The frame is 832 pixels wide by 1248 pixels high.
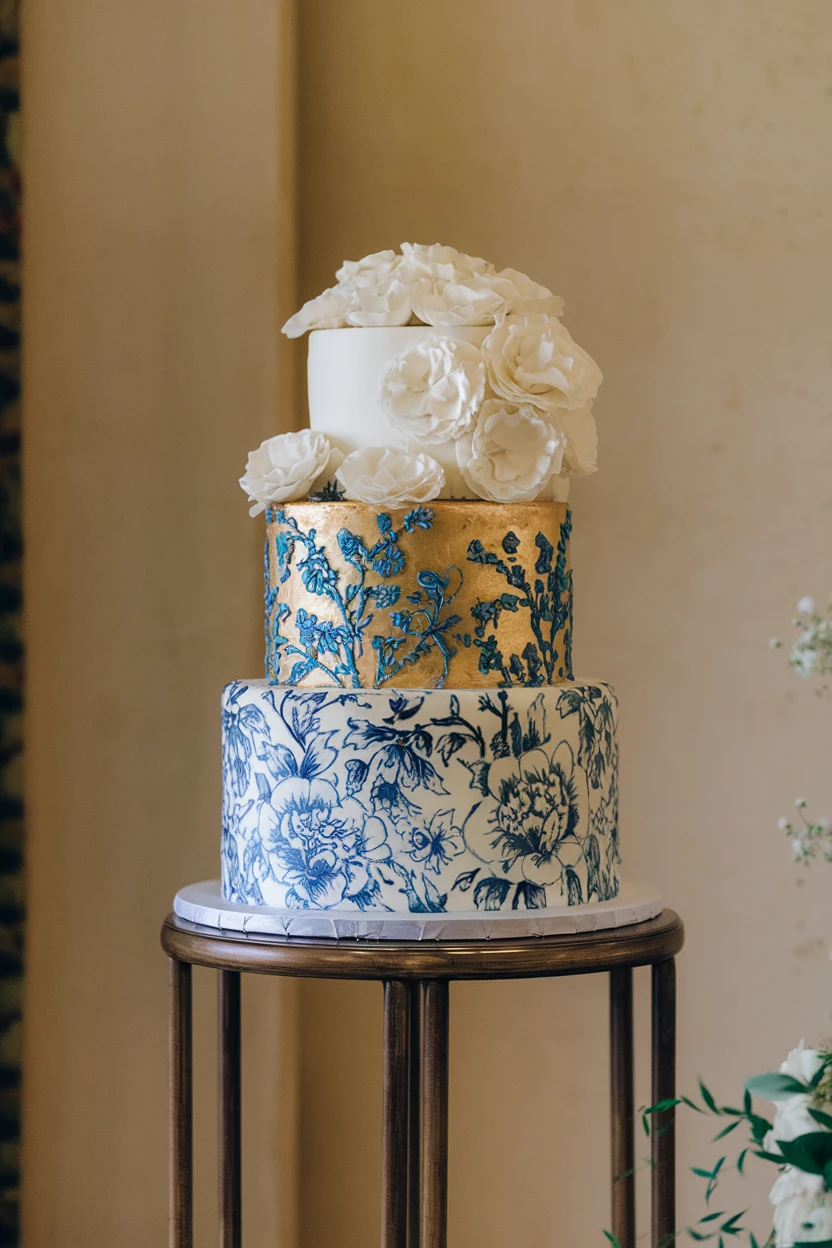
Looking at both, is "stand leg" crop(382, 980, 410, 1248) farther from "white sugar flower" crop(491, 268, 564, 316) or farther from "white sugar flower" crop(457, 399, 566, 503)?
"white sugar flower" crop(491, 268, 564, 316)

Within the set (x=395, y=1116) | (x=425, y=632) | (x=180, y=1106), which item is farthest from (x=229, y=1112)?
(x=425, y=632)

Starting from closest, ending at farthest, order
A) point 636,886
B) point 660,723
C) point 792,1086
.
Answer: point 792,1086, point 636,886, point 660,723

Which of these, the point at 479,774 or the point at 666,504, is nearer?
the point at 479,774

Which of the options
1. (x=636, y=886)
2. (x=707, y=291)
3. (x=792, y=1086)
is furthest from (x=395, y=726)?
(x=707, y=291)

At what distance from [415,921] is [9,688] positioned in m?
0.82

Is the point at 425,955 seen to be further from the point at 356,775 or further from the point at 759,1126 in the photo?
the point at 759,1126

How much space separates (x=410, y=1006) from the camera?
127 cm

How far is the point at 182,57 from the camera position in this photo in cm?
189

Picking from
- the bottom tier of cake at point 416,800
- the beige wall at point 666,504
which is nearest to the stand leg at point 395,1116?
the bottom tier of cake at point 416,800

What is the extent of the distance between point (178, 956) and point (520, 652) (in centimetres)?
47

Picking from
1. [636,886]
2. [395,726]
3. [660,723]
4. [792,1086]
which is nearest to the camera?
[792,1086]

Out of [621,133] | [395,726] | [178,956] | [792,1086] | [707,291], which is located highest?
[621,133]

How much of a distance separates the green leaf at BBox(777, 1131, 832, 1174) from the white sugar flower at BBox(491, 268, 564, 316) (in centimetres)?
97

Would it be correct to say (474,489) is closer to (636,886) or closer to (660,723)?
(636,886)
